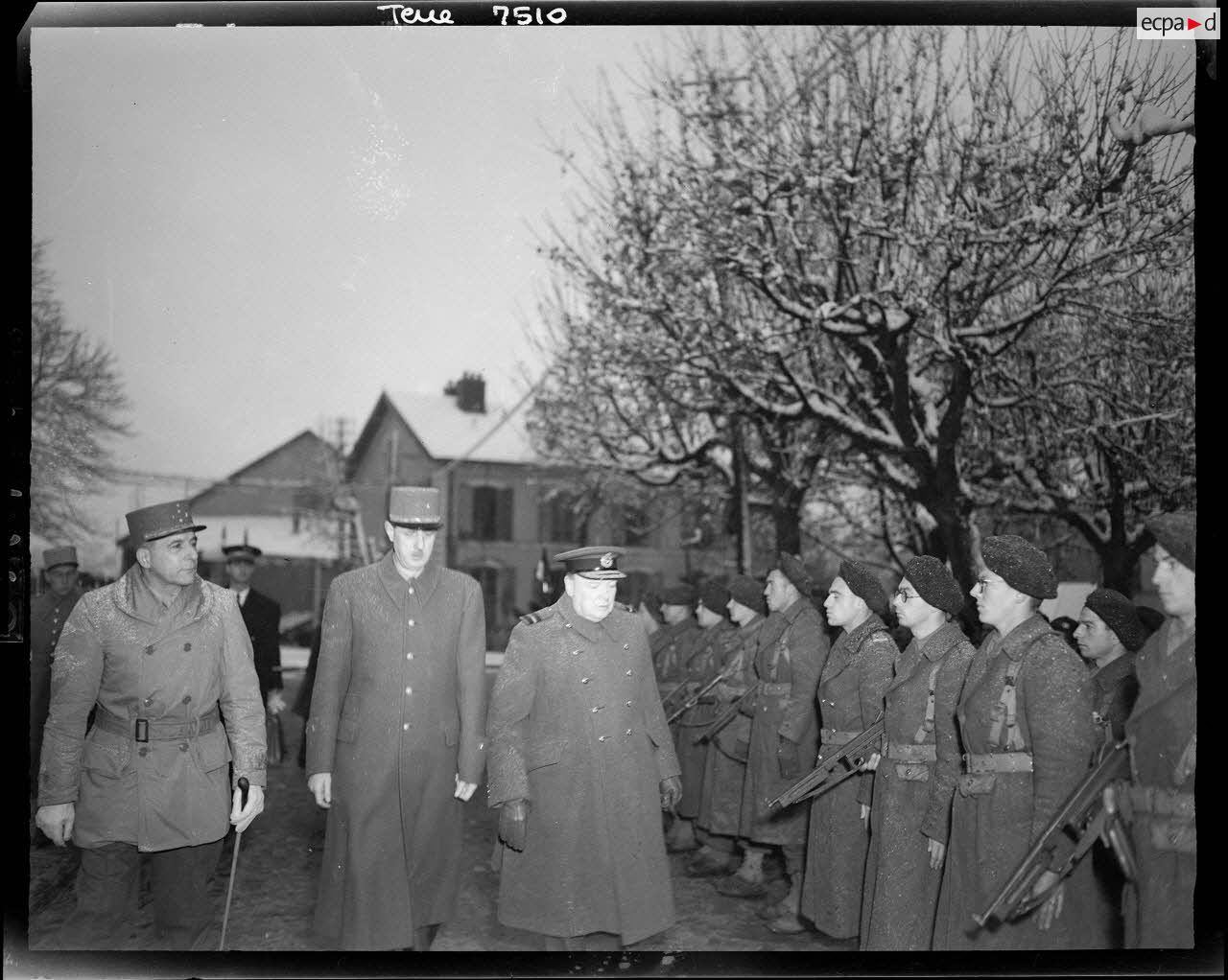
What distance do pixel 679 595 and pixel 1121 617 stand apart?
16.1 ft

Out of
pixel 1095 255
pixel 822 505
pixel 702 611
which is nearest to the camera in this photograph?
pixel 1095 255

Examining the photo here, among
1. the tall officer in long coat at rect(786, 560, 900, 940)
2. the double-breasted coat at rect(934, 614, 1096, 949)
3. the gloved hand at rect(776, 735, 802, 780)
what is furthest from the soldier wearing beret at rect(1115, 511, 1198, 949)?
the gloved hand at rect(776, 735, 802, 780)

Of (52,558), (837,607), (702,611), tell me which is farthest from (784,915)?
(52,558)

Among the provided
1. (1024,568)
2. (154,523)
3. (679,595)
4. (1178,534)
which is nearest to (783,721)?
(1024,568)

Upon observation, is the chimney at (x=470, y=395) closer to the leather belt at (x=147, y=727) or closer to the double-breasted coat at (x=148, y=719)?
the double-breasted coat at (x=148, y=719)

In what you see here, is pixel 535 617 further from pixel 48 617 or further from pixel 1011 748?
pixel 48 617

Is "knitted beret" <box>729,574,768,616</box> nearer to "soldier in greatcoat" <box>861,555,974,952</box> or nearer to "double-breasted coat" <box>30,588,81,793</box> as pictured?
"soldier in greatcoat" <box>861,555,974,952</box>

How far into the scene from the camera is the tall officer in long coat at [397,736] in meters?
5.29

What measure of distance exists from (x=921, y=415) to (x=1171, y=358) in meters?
2.16

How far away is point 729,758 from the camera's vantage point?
7.67m

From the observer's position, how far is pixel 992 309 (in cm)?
995

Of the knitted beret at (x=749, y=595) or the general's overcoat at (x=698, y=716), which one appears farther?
the general's overcoat at (x=698, y=716)

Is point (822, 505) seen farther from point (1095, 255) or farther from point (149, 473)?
point (149, 473)

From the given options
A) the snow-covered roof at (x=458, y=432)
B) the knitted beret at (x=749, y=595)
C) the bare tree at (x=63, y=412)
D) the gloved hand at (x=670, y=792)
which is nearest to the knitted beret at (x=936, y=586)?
the gloved hand at (x=670, y=792)
